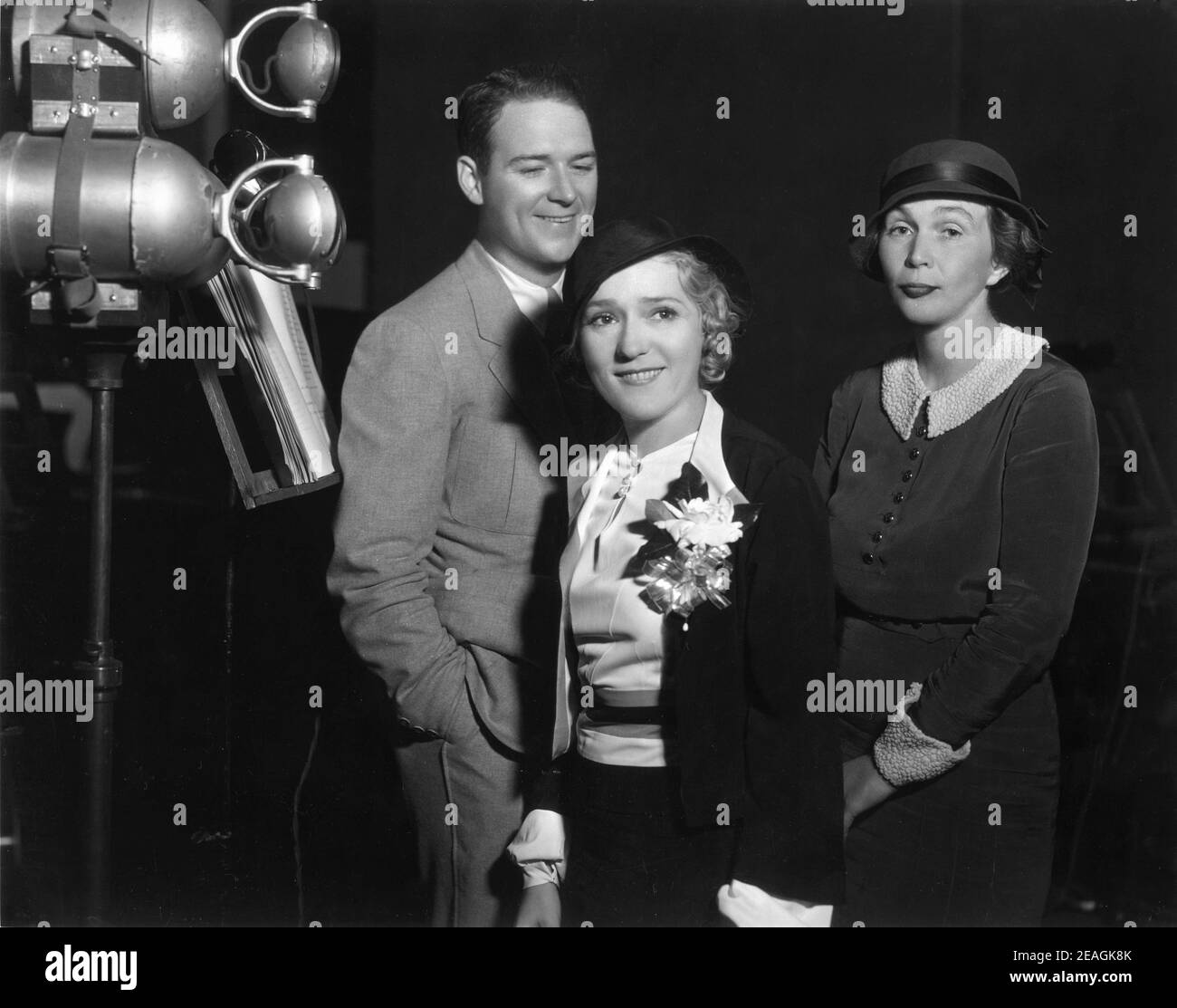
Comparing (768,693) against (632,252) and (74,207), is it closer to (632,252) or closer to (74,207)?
(632,252)

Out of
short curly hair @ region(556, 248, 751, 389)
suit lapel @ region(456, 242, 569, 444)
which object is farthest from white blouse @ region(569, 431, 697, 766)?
suit lapel @ region(456, 242, 569, 444)

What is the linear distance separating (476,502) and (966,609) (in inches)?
38.0

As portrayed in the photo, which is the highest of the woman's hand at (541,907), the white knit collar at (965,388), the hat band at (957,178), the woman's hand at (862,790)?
the hat band at (957,178)

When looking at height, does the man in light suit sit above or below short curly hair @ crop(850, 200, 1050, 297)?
below

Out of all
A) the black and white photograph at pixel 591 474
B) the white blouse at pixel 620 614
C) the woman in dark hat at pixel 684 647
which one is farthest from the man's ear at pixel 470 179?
the white blouse at pixel 620 614

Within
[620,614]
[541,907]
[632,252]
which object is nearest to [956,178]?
[632,252]

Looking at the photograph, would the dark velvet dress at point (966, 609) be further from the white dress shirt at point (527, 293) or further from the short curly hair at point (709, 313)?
the white dress shirt at point (527, 293)

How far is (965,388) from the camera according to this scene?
2.19 meters

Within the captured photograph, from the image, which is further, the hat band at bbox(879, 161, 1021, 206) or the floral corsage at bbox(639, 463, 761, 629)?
the hat band at bbox(879, 161, 1021, 206)

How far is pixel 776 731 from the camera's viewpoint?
1.92m

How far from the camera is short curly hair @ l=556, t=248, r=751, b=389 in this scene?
2.00 m

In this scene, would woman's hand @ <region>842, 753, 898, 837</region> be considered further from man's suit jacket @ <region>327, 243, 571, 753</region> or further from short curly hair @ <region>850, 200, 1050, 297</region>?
short curly hair @ <region>850, 200, 1050, 297</region>

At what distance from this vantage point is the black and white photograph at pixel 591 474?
1973 mm
